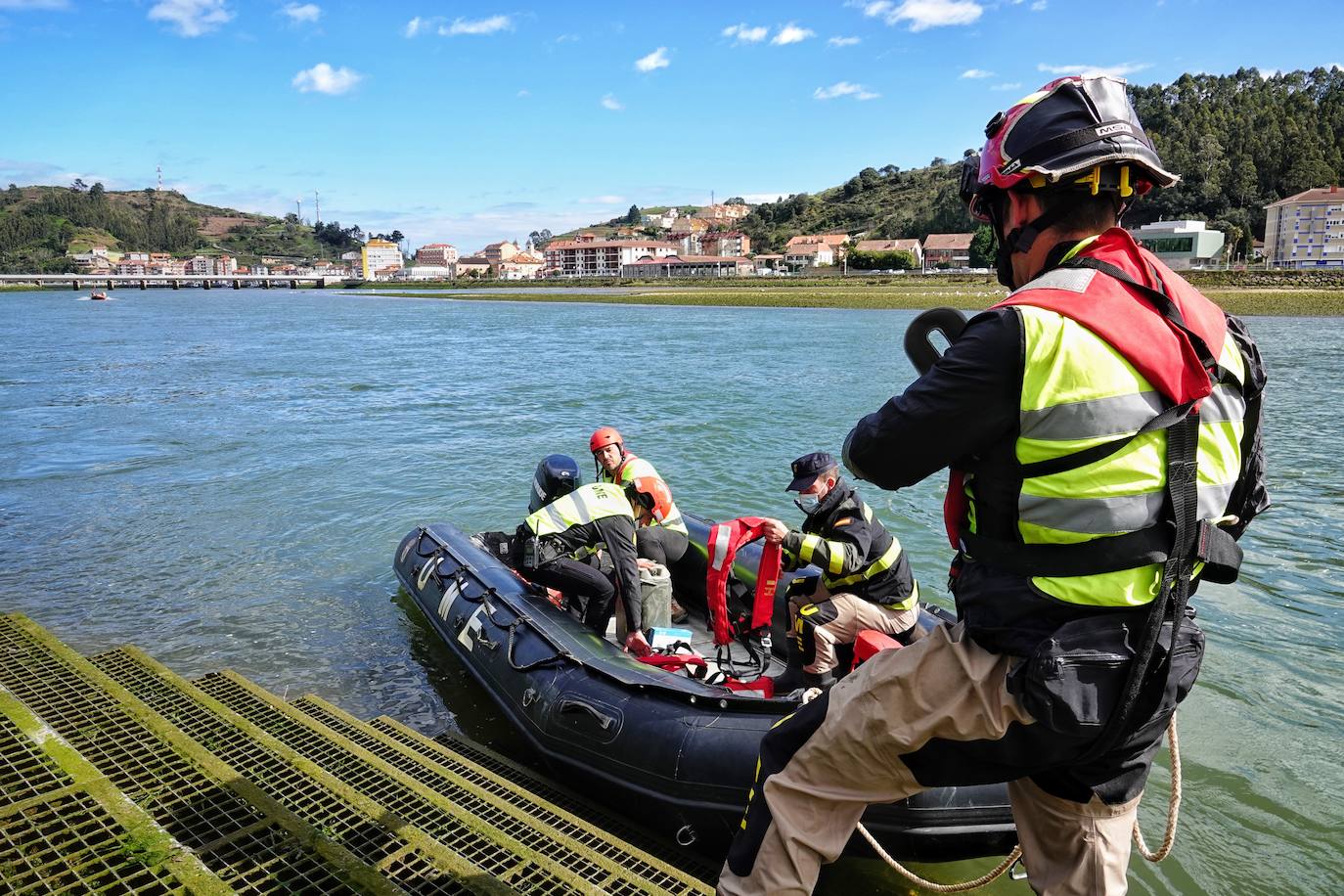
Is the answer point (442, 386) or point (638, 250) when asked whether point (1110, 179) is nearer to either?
point (442, 386)

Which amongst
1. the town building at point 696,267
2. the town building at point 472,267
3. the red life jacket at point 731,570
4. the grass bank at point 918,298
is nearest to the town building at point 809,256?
the town building at point 696,267

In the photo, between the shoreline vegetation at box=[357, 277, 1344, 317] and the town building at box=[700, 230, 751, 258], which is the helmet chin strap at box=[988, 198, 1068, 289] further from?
the town building at box=[700, 230, 751, 258]

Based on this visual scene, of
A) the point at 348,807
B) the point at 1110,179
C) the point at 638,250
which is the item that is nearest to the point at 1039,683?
the point at 1110,179

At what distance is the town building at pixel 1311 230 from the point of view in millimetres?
81625

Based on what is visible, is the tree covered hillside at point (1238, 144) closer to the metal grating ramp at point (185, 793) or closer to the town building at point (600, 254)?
the town building at point (600, 254)

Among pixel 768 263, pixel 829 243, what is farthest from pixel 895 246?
pixel 768 263

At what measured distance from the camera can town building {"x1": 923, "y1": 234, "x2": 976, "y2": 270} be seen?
101000 millimetres

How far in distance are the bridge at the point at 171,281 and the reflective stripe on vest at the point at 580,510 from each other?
143761mm

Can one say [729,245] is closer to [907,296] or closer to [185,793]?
[907,296]

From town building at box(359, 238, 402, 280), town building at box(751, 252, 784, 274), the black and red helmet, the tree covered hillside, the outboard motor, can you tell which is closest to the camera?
the black and red helmet

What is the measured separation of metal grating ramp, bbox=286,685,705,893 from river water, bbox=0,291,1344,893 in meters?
1.11

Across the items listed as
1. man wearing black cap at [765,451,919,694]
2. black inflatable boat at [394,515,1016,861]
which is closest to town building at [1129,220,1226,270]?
man wearing black cap at [765,451,919,694]

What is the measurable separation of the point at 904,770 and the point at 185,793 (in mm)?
2732

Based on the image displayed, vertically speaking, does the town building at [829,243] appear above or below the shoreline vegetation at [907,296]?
above
